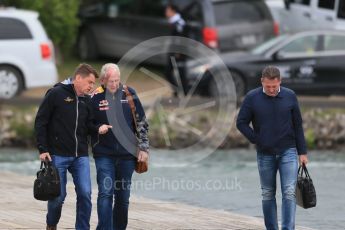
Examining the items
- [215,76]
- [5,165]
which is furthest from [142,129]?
[215,76]

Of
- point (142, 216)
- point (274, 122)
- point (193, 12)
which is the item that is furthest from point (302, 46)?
point (274, 122)

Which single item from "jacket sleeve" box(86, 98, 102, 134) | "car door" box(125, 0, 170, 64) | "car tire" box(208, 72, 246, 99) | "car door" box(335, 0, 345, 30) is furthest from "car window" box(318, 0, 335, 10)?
"jacket sleeve" box(86, 98, 102, 134)

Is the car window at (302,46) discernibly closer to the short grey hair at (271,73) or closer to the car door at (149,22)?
the car door at (149,22)

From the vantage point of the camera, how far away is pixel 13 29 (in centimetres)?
2275

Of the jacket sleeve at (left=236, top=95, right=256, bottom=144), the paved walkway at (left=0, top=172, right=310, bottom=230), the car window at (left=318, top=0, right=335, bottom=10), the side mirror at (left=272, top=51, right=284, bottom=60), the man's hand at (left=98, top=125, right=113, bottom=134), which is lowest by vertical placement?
the paved walkway at (left=0, top=172, right=310, bottom=230)

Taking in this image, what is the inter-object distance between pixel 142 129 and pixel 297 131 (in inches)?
58.8

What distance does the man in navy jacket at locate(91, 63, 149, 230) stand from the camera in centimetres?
1087

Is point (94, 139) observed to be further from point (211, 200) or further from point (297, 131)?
point (211, 200)

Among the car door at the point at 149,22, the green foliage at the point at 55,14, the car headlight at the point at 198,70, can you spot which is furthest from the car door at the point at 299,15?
the green foliage at the point at 55,14

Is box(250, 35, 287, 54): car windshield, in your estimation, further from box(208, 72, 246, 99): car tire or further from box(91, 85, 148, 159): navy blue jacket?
box(91, 85, 148, 159): navy blue jacket

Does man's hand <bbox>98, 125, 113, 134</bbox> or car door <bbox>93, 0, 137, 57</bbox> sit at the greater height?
car door <bbox>93, 0, 137, 57</bbox>

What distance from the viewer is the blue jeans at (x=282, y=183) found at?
1104cm

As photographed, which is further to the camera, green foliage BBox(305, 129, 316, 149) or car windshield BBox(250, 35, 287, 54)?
car windshield BBox(250, 35, 287, 54)

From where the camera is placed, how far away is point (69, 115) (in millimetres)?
10828
